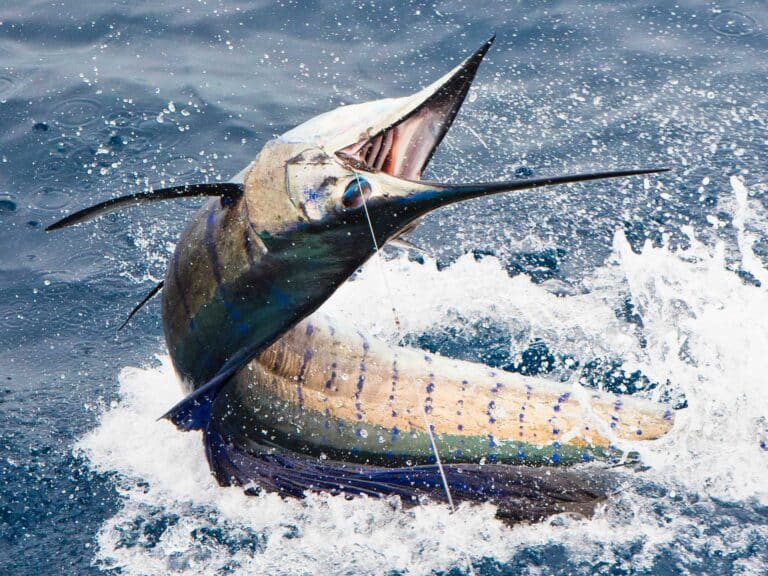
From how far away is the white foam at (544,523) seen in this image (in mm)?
3980

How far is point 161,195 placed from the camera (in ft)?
10.3

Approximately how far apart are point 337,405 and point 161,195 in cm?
131

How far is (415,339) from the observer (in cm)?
518

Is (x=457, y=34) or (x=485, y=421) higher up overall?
(x=457, y=34)

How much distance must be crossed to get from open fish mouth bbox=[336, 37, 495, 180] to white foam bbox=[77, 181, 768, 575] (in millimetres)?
1538

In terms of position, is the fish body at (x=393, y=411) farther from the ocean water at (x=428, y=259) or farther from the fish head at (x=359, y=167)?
the fish head at (x=359, y=167)

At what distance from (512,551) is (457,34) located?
15.5 feet

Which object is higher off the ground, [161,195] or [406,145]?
[406,145]

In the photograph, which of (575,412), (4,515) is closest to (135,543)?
(4,515)

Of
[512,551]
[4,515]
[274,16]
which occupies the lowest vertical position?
[4,515]

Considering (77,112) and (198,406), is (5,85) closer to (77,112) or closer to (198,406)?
(77,112)

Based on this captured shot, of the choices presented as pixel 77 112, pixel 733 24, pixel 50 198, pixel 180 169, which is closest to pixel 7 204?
pixel 50 198

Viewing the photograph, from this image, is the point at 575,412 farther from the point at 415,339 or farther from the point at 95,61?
the point at 95,61

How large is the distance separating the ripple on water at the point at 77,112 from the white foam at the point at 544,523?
7.91 feet
